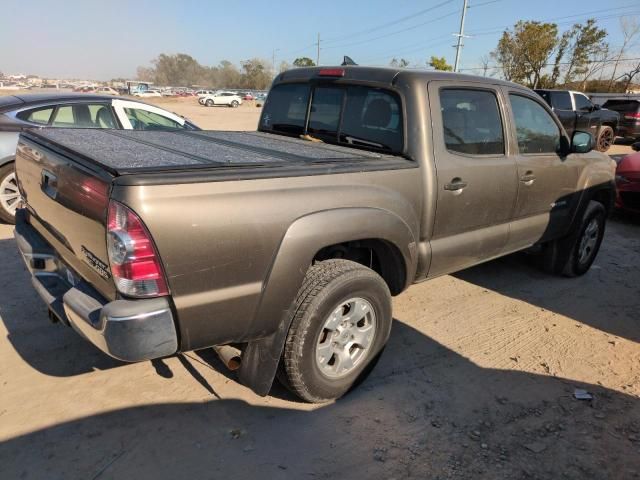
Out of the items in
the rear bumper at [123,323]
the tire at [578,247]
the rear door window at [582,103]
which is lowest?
the tire at [578,247]

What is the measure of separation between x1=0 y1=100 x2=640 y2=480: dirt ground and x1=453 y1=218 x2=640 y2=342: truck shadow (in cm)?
26

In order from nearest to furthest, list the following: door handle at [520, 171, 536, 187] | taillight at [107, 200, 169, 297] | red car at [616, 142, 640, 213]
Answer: taillight at [107, 200, 169, 297] < door handle at [520, 171, 536, 187] < red car at [616, 142, 640, 213]

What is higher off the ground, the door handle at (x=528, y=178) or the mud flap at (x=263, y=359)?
the door handle at (x=528, y=178)

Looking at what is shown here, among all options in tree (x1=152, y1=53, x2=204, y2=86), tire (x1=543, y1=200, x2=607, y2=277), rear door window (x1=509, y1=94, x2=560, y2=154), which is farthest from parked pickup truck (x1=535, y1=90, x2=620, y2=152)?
tree (x1=152, y1=53, x2=204, y2=86)

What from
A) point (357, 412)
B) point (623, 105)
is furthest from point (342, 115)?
point (623, 105)

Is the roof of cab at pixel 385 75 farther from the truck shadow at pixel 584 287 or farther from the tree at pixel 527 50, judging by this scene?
the tree at pixel 527 50

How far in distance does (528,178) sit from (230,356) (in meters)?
2.90

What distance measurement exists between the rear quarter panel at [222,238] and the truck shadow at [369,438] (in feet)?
2.08

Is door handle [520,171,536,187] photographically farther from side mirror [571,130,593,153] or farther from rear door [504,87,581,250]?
side mirror [571,130,593,153]

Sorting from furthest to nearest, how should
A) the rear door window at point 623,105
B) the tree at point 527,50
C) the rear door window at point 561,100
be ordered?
1. the tree at point 527,50
2. the rear door window at point 623,105
3. the rear door window at point 561,100

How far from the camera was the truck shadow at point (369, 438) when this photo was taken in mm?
2334

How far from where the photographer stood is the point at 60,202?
2402 millimetres

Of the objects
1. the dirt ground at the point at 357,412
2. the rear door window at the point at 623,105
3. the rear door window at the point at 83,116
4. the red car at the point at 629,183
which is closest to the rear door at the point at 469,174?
the dirt ground at the point at 357,412

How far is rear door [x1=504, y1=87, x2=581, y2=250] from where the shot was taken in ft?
12.9
